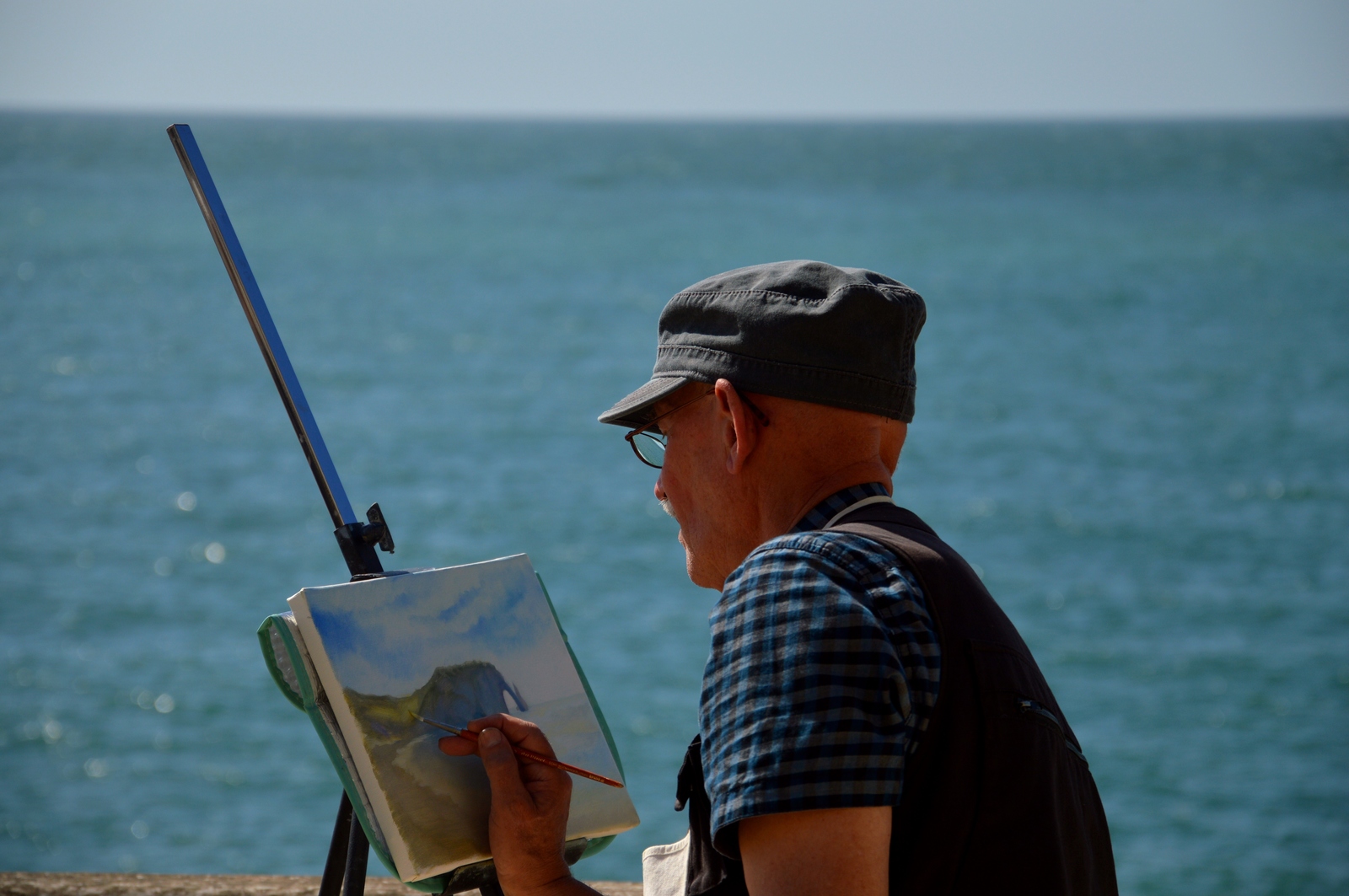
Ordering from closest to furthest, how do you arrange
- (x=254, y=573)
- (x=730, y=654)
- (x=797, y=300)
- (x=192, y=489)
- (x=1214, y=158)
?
(x=730, y=654) → (x=797, y=300) → (x=254, y=573) → (x=192, y=489) → (x=1214, y=158)

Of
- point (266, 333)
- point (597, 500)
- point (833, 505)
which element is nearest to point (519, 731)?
point (833, 505)

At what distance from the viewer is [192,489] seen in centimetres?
1630

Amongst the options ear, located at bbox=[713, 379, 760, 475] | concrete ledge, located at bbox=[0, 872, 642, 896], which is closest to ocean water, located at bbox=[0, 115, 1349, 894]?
concrete ledge, located at bbox=[0, 872, 642, 896]

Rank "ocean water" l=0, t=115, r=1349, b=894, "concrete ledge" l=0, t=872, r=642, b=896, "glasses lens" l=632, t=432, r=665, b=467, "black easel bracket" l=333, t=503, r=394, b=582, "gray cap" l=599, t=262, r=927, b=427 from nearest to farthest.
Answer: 1. "gray cap" l=599, t=262, r=927, b=427
2. "glasses lens" l=632, t=432, r=665, b=467
3. "black easel bracket" l=333, t=503, r=394, b=582
4. "concrete ledge" l=0, t=872, r=642, b=896
5. "ocean water" l=0, t=115, r=1349, b=894

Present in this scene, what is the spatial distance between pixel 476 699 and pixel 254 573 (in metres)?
12.8

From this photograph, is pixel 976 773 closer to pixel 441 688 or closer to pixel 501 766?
pixel 501 766

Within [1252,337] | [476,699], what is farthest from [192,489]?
[1252,337]

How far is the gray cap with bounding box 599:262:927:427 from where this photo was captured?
132 cm

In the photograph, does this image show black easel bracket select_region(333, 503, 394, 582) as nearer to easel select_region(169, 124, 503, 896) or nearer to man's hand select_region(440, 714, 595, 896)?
easel select_region(169, 124, 503, 896)

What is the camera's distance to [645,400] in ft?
4.64

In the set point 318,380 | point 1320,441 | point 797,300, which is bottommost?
point 1320,441

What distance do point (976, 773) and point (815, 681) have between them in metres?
0.18

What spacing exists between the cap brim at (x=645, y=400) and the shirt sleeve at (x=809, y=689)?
276mm

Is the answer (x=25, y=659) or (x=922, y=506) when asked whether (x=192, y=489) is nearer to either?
(x=25, y=659)
